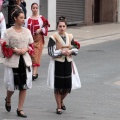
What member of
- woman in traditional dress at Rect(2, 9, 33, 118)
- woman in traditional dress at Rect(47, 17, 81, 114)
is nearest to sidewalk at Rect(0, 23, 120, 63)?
woman in traditional dress at Rect(47, 17, 81, 114)

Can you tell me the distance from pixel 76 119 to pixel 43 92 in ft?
7.05

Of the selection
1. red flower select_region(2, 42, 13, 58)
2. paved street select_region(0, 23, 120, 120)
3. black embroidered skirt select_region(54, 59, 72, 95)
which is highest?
red flower select_region(2, 42, 13, 58)

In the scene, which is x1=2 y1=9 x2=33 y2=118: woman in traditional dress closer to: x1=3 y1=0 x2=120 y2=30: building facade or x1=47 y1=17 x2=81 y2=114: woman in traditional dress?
x1=47 y1=17 x2=81 y2=114: woman in traditional dress

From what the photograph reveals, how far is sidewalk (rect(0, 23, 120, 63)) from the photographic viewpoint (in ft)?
70.9

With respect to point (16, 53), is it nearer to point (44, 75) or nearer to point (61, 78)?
point (61, 78)

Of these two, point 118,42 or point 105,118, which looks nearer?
point 105,118

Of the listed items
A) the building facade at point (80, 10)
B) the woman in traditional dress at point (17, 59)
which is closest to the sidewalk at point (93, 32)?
the building facade at point (80, 10)

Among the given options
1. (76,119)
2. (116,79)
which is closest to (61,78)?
(76,119)

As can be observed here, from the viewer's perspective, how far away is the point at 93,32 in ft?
77.4

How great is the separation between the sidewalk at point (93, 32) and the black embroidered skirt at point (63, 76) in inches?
443

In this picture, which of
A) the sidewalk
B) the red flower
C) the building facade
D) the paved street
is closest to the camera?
the red flower

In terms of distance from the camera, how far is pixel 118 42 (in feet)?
66.3

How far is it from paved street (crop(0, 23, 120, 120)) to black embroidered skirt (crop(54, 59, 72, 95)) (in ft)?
1.50

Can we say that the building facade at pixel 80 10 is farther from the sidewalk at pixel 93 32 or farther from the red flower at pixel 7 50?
the red flower at pixel 7 50
